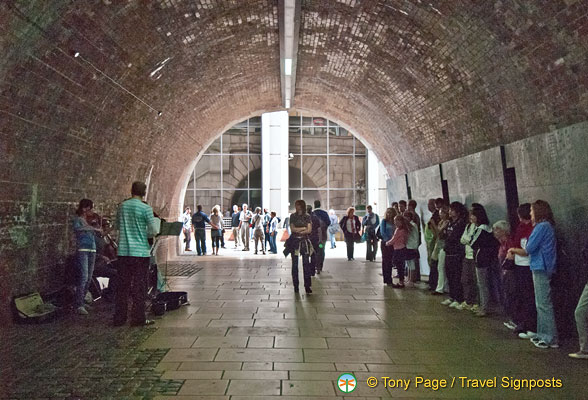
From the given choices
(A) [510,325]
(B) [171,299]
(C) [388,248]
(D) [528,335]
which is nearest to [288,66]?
(C) [388,248]

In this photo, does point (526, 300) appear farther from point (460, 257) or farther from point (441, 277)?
point (441, 277)

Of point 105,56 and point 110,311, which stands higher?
point 105,56

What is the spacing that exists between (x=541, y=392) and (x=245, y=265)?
404 inches

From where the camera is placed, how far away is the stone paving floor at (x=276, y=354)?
4277 millimetres

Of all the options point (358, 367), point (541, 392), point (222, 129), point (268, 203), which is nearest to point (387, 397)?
point (358, 367)

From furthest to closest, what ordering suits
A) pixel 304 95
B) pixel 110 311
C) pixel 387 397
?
pixel 304 95
pixel 110 311
pixel 387 397

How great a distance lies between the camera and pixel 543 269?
568cm

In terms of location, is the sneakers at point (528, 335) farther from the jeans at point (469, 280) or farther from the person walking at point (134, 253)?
the person walking at point (134, 253)

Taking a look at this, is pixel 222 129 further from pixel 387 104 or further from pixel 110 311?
pixel 110 311

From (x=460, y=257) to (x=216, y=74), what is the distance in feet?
22.7

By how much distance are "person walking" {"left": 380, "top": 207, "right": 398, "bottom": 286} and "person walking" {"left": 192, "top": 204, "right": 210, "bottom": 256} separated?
7227 millimetres

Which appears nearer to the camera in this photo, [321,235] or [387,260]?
[387,260]

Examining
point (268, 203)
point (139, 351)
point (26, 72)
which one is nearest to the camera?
point (139, 351)

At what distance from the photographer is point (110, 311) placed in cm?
772
